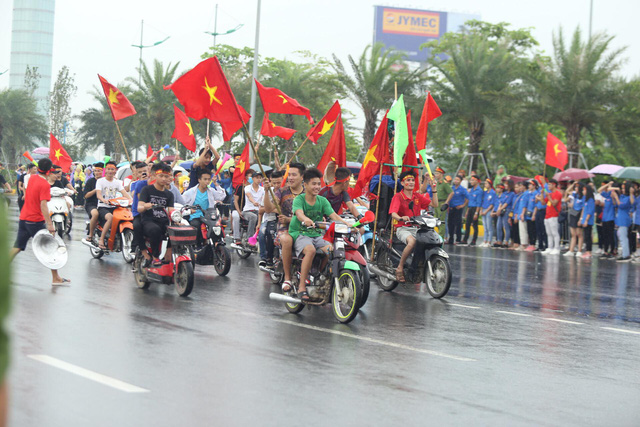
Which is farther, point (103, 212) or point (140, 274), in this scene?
point (103, 212)

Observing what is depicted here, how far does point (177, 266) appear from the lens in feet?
37.5

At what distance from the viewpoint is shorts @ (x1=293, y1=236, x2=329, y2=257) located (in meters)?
10.1

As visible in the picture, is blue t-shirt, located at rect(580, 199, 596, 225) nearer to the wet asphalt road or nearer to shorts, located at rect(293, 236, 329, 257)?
the wet asphalt road

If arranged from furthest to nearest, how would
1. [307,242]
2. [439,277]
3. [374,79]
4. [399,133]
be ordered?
[374,79] < [399,133] < [439,277] < [307,242]

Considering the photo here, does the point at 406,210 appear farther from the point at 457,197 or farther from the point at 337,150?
the point at 457,197

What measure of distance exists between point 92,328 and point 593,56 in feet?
91.3

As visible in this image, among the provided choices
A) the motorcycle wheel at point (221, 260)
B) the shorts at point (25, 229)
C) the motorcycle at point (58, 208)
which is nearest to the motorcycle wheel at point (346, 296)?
the shorts at point (25, 229)

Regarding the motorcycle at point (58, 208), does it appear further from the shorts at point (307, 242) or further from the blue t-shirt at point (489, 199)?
the blue t-shirt at point (489, 199)

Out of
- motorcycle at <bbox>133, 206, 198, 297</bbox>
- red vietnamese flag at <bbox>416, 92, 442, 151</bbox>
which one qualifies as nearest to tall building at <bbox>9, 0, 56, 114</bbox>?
red vietnamese flag at <bbox>416, 92, 442, 151</bbox>

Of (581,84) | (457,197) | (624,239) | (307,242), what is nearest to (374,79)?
(581,84)

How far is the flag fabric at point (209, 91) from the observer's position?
42.0ft

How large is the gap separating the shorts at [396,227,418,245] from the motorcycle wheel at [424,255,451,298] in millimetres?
448

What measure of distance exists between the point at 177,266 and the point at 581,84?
23975 millimetres

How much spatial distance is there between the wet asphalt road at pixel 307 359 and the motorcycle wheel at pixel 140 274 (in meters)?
0.21
